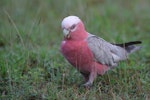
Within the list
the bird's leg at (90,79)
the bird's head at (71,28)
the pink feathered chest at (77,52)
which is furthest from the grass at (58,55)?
the bird's head at (71,28)

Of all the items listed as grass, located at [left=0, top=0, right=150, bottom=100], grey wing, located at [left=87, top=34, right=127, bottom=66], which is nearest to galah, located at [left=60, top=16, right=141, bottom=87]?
grey wing, located at [left=87, top=34, right=127, bottom=66]

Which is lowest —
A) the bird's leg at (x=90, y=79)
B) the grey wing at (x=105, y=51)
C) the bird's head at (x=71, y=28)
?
the bird's leg at (x=90, y=79)

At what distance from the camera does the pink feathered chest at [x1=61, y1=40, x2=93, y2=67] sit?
14.7ft

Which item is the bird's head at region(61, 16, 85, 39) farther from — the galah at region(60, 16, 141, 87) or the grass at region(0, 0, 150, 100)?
the grass at region(0, 0, 150, 100)

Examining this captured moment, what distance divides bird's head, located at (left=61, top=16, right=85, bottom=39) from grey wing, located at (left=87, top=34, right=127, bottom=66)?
0.16m

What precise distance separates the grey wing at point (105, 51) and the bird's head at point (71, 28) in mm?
158

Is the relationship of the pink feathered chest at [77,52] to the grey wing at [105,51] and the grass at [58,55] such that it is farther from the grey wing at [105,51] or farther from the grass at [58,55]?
the grass at [58,55]

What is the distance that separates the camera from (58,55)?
5.72 m

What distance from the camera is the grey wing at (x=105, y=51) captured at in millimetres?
4609

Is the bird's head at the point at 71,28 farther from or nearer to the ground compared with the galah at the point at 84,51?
farther from the ground

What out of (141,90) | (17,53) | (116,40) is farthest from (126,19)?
(141,90)

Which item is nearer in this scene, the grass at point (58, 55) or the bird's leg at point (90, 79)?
the grass at point (58, 55)

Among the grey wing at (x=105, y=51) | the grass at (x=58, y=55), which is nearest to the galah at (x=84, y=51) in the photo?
the grey wing at (x=105, y=51)

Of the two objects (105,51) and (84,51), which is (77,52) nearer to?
(84,51)
